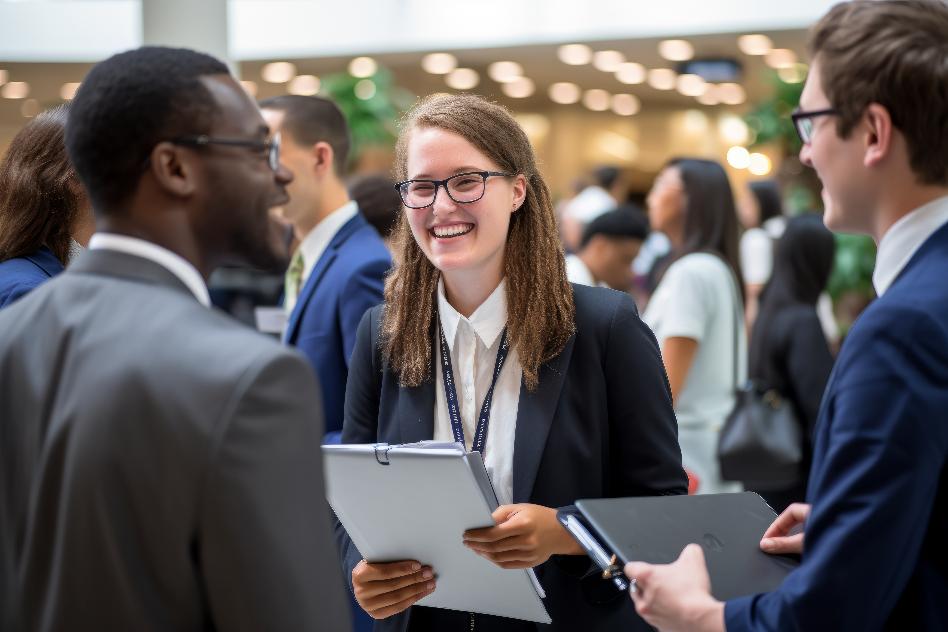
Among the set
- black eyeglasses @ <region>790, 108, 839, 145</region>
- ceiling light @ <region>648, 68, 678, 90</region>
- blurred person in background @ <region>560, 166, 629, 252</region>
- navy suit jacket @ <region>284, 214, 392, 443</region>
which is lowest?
ceiling light @ <region>648, 68, 678, 90</region>

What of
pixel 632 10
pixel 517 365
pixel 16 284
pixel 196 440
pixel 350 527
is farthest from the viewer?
pixel 632 10

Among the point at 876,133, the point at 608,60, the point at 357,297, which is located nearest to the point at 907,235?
the point at 876,133

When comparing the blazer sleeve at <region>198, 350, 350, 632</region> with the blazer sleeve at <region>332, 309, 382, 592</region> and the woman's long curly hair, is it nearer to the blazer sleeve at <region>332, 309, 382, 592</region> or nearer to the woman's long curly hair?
the woman's long curly hair

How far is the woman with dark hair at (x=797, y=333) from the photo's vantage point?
4.64m

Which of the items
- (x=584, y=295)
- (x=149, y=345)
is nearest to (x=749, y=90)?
(x=584, y=295)

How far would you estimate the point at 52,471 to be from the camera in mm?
1329

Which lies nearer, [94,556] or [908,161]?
[94,556]

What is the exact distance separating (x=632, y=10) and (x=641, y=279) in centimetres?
526

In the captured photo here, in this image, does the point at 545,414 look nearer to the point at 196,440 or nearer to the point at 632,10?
the point at 196,440

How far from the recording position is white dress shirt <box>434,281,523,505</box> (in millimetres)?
2236

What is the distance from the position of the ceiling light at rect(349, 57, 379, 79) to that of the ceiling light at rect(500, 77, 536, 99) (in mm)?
2479

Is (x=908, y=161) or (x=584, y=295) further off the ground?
(x=908, y=161)

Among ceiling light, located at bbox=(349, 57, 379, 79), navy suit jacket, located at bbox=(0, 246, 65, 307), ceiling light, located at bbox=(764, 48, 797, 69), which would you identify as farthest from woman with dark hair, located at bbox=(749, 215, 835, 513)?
ceiling light, located at bbox=(349, 57, 379, 79)

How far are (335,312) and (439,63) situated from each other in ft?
41.2
